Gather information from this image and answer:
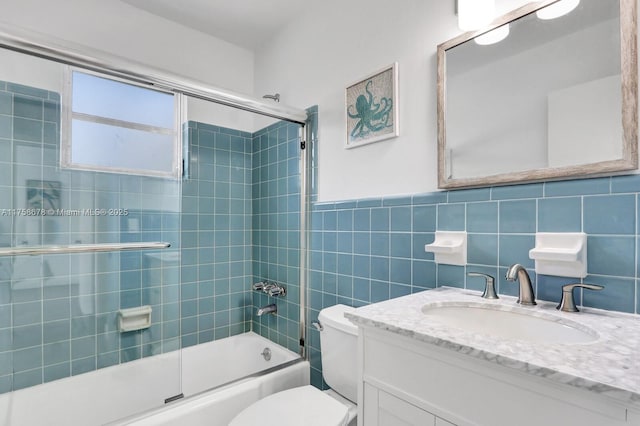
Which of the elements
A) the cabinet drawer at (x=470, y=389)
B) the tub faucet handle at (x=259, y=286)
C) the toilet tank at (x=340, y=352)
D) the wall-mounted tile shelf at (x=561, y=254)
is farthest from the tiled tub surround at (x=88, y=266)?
the wall-mounted tile shelf at (x=561, y=254)

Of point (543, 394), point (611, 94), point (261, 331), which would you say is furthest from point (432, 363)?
point (261, 331)

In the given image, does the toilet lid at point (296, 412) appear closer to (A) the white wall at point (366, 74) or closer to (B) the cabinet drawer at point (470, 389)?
(B) the cabinet drawer at point (470, 389)

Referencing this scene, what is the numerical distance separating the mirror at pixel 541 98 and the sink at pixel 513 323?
425mm

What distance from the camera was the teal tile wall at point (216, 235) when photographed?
86.0 inches

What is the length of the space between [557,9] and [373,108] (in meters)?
0.73

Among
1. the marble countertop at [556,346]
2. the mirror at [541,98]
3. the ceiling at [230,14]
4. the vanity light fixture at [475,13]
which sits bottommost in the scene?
the marble countertop at [556,346]

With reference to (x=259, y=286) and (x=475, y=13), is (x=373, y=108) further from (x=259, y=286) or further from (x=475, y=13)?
(x=259, y=286)

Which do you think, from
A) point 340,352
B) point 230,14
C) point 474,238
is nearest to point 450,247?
point 474,238

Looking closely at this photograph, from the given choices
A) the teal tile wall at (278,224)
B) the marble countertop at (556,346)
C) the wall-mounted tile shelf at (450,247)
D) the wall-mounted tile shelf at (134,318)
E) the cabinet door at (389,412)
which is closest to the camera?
the marble countertop at (556,346)

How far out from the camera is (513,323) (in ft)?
3.16

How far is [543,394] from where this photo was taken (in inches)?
22.9

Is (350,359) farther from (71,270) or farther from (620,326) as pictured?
(71,270)

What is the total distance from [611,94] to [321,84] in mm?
1332

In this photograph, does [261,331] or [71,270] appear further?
[261,331]
